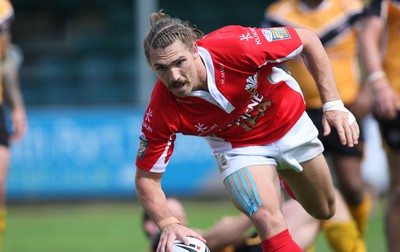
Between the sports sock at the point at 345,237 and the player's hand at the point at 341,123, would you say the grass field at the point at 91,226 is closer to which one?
the sports sock at the point at 345,237

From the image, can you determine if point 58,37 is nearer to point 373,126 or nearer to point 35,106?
point 35,106

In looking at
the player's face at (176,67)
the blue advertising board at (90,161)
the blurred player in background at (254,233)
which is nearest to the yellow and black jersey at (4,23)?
the blurred player in background at (254,233)

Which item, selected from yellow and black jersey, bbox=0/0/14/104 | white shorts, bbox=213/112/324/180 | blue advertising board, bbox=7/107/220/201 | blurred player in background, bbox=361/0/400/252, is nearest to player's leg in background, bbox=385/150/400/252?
blurred player in background, bbox=361/0/400/252

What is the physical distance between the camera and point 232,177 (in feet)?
15.6

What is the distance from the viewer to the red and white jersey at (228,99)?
4590 mm

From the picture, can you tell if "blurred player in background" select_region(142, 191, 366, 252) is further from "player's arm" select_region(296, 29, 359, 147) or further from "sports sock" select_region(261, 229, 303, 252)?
"player's arm" select_region(296, 29, 359, 147)

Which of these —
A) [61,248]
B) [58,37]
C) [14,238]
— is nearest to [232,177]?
[61,248]

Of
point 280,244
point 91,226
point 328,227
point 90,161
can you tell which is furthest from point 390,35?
point 90,161

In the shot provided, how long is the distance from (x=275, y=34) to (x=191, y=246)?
1238mm

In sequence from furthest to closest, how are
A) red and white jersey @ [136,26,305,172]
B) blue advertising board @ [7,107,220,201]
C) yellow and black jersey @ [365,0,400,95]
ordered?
blue advertising board @ [7,107,220,201] → yellow and black jersey @ [365,0,400,95] → red and white jersey @ [136,26,305,172]

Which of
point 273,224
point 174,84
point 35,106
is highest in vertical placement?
point 174,84

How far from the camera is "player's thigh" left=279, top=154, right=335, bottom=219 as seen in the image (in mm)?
5027

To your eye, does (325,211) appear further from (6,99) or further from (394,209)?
A: (6,99)

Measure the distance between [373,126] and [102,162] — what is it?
372 cm
